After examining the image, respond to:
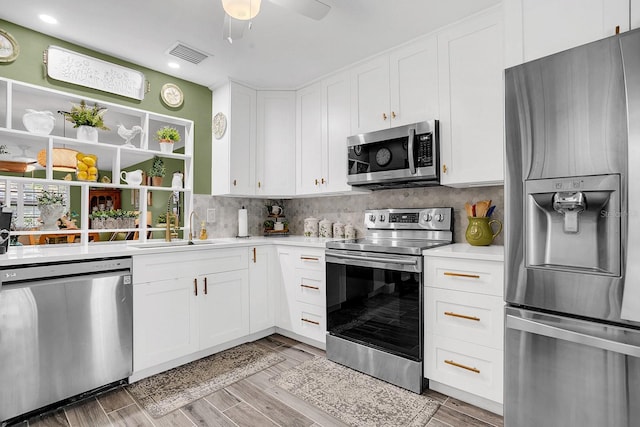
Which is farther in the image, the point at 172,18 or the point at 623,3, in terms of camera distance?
the point at 172,18

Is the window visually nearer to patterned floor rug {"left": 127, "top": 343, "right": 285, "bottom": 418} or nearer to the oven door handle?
patterned floor rug {"left": 127, "top": 343, "right": 285, "bottom": 418}

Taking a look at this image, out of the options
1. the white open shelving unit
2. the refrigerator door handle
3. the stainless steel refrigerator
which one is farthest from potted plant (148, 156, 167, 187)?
the refrigerator door handle

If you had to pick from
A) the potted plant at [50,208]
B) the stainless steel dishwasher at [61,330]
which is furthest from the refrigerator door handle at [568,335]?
the potted plant at [50,208]

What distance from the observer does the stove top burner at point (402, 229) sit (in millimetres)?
2504

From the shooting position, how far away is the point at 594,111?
1303mm

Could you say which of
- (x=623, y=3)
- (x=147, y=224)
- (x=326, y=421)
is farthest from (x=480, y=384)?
(x=147, y=224)

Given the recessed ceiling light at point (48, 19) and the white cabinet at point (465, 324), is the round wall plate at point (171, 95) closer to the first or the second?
the recessed ceiling light at point (48, 19)

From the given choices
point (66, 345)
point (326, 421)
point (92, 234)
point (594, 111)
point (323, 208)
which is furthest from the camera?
point (323, 208)

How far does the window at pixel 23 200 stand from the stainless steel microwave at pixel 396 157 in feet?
7.91

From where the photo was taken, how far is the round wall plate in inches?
124

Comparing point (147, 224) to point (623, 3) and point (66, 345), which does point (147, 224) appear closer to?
point (66, 345)

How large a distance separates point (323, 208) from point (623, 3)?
107 inches

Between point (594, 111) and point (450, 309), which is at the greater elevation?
point (594, 111)

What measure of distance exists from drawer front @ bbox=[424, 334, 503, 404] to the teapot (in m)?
2.68
